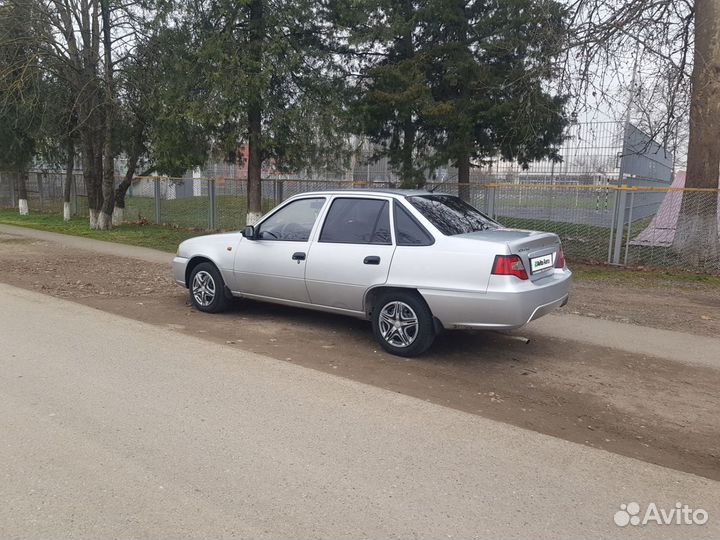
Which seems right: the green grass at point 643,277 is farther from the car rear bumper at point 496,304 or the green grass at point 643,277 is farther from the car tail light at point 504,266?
the car tail light at point 504,266

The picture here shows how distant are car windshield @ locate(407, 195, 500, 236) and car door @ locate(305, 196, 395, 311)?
39 centimetres

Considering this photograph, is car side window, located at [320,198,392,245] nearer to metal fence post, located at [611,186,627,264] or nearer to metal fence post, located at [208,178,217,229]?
metal fence post, located at [611,186,627,264]

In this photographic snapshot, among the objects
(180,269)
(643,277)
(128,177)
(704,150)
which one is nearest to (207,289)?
(180,269)

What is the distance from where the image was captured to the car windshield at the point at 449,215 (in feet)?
19.8

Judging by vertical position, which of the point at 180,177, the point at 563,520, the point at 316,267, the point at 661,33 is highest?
the point at 661,33

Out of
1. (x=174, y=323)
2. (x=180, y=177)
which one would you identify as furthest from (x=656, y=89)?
(x=180, y=177)

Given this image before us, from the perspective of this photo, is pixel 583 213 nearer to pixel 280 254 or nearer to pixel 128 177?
pixel 280 254

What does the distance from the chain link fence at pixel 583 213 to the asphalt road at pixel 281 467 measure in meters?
6.17

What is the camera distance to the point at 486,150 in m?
14.9

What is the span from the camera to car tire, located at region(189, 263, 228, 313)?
752 centimetres

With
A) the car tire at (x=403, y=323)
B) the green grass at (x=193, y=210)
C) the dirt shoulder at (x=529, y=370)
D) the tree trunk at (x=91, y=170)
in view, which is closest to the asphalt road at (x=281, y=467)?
the dirt shoulder at (x=529, y=370)

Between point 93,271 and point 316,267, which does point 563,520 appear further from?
point 93,271

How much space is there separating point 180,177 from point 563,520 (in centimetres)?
1908

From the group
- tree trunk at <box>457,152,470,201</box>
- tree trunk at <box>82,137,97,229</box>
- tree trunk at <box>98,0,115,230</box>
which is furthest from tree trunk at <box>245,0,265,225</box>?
tree trunk at <box>82,137,97,229</box>
